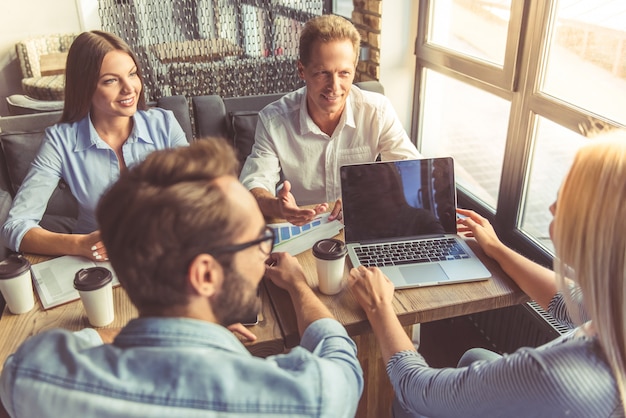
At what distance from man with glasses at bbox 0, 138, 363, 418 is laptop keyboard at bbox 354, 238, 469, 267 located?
586 millimetres

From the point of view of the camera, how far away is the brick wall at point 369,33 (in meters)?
2.62

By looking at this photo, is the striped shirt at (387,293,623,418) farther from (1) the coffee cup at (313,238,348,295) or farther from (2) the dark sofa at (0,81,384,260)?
(2) the dark sofa at (0,81,384,260)

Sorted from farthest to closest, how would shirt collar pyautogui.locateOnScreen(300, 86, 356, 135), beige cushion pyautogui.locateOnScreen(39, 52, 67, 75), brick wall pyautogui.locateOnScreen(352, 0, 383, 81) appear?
beige cushion pyautogui.locateOnScreen(39, 52, 67, 75), brick wall pyautogui.locateOnScreen(352, 0, 383, 81), shirt collar pyautogui.locateOnScreen(300, 86, 356, 135)

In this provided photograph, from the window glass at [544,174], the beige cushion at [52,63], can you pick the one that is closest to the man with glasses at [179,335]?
the window glass at [544,174]

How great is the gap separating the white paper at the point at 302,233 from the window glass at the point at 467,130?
100cm

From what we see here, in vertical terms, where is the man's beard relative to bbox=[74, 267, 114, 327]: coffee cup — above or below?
above

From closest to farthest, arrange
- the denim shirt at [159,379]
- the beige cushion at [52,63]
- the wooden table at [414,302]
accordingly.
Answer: the denim shirt at [159,379]
the wooden table at [414,302]
the beige cushion at [52,63]

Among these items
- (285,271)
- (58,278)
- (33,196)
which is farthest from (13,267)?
(285,271)

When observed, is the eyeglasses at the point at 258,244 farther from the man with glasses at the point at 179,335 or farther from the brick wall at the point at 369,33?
the brick wall at the point at 369,33

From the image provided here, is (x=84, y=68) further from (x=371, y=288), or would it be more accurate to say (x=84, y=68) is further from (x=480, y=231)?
(x=480, y=231)

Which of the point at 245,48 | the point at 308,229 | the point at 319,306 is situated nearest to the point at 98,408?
the point at 319,306

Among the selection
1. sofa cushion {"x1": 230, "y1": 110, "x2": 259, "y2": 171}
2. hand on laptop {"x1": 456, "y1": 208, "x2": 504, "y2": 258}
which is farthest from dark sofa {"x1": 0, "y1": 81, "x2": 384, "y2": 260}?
hand on laptop {"x1": 456, "y1": 208, "x2": 504, "y2": 258}

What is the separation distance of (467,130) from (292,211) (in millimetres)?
1367

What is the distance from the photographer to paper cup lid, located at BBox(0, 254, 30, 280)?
114cm
